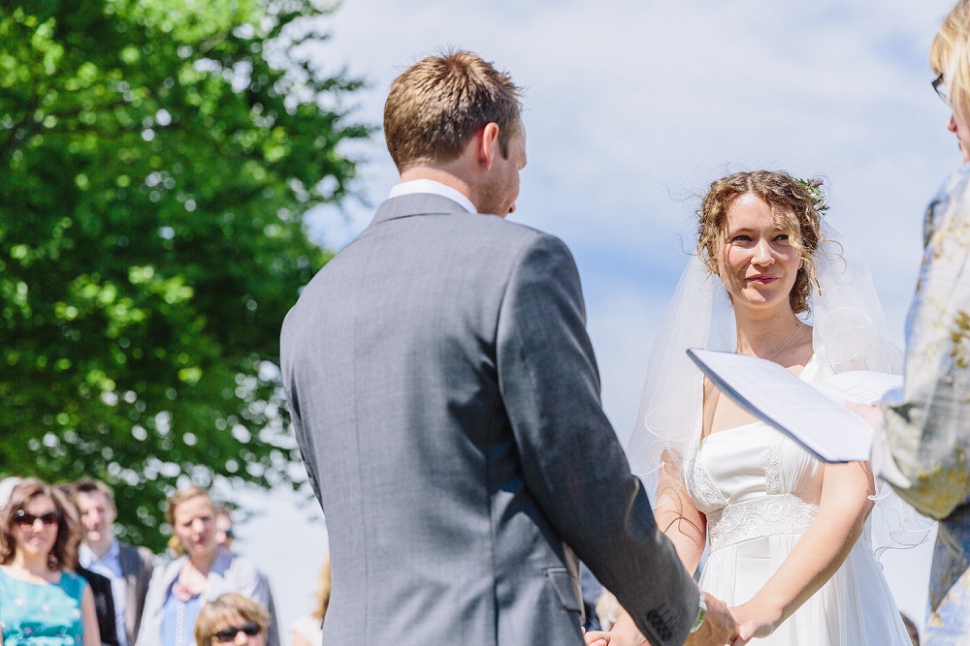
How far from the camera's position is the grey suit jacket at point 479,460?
7.79 feet

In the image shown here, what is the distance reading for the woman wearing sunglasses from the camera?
7.19m

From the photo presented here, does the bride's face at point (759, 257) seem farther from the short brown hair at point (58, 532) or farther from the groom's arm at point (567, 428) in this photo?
the short brown hair at point (58, 532)

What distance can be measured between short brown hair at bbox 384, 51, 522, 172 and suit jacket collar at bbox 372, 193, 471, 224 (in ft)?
0.28

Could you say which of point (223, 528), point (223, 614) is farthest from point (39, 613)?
point (223, 528)

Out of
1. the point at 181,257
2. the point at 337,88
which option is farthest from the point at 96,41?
the point at 337,88

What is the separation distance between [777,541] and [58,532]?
524 centimetres

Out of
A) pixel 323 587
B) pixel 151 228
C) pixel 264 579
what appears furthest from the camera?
pixel 151 228

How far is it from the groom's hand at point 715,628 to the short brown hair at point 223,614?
179 inches

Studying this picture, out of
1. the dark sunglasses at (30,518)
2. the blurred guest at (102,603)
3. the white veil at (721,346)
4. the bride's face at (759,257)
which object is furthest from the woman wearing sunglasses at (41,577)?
the bride's face at (759,257)

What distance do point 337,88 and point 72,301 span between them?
5421 millimetres

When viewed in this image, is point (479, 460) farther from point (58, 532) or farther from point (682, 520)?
point (58, 532)

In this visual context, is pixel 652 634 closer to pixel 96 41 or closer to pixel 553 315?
pixel 553 315

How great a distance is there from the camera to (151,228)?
14844 millimetres

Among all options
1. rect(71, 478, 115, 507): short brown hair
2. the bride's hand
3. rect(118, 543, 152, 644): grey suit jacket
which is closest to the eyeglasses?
the bride's hand
